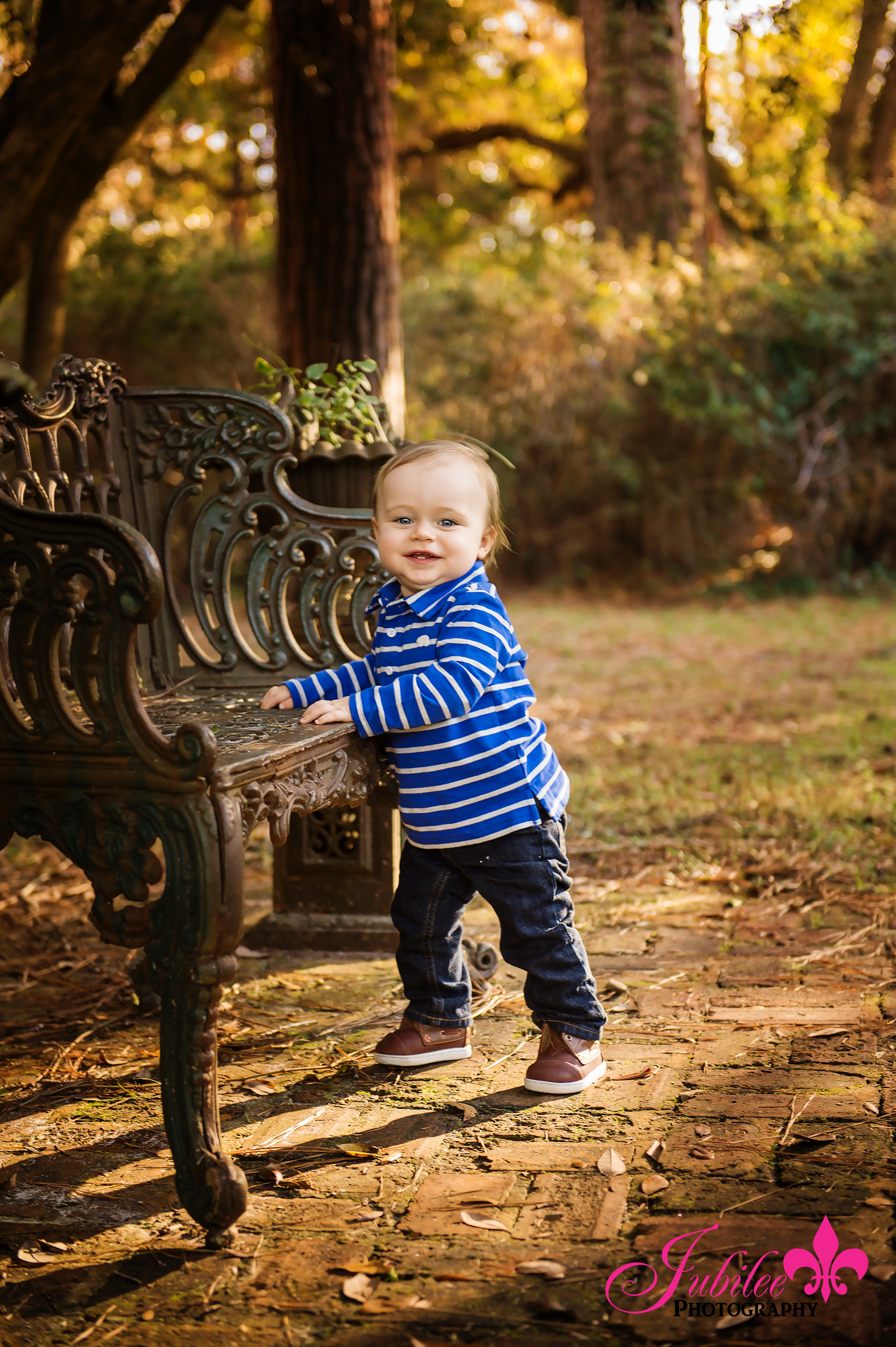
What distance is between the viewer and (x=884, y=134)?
16484mm

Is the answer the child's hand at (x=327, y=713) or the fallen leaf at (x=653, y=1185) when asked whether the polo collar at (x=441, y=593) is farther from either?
the fallen leaf at (x=653, y=1185)

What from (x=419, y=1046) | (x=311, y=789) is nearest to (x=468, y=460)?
(x=311, y=789)

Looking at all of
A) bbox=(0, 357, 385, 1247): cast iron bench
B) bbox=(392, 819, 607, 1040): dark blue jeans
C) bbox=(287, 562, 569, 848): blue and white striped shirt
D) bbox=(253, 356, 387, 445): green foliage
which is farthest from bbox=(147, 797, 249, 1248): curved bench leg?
bbox=(253, 356, 387, 445): green foliage

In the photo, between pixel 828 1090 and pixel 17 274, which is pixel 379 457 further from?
pixel 17 274

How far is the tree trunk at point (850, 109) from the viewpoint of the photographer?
15320mm

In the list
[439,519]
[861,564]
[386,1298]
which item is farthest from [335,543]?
[861,564]

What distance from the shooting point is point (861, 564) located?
39.8 feet

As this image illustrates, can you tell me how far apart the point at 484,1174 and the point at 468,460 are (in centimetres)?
143

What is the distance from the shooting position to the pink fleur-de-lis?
1.75 meters

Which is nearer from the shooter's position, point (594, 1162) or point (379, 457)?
point (594, 1162)

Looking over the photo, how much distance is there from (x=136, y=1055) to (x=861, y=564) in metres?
10.7

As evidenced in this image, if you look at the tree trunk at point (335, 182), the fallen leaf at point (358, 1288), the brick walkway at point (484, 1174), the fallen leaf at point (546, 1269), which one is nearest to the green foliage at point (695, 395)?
the tree trunk at point (335, 182)

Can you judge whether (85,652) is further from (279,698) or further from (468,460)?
(468,460)

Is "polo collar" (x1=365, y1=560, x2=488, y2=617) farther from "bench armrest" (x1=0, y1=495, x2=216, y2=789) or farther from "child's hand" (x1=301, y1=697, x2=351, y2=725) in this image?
"bench armrest" (x1=0, y1=495, x2=216, y2=789)
